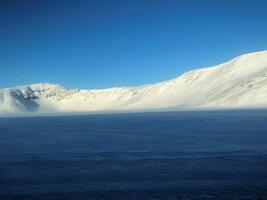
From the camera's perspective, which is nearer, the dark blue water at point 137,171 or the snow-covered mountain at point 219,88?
the dark blue water at point 137,171

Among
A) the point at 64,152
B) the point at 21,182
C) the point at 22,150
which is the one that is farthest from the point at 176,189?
the point at 22,150

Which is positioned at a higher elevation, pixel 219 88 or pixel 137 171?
pixel 219 88

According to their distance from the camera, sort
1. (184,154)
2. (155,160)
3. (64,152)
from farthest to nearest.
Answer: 1. (64,152)
2. (184,154)
3. (155,160)

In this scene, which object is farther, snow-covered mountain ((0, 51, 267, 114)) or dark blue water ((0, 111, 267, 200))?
snow-covered mountain ((0, 51, 267, 114))

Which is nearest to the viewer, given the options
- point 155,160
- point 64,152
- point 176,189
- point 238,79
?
point 176,189

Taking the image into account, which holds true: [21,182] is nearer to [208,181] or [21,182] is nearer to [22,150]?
[208,181]

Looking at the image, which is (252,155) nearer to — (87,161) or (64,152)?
(87,161)

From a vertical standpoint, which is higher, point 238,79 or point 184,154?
point 238,79

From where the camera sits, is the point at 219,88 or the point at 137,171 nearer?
the point at 137,171

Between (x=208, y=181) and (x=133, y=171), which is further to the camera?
(x=133, y=171)

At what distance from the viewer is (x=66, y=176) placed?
1617 centimetres

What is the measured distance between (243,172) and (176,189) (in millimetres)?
3577

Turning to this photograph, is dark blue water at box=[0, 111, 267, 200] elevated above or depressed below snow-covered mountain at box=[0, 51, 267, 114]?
below

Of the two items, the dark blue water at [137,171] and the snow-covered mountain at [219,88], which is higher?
the snow-covered mountain at [219,88]
